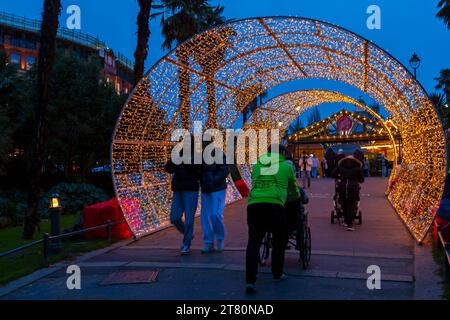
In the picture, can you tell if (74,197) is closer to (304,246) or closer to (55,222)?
(55,222)

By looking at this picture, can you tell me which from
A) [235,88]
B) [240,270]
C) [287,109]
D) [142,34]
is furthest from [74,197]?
[240,270]

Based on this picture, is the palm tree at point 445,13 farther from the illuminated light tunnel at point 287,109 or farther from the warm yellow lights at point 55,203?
the warm yellow lights at point 55,203

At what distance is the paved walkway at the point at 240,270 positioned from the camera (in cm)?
556

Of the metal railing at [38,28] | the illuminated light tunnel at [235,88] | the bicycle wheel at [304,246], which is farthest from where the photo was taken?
the metal railing at [38,28]

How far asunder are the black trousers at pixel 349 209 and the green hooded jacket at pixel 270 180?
467cm

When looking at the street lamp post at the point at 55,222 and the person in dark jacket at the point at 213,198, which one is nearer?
the person in dark jacket at the point at 213,198

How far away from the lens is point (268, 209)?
18.5 feet

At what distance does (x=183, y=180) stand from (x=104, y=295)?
2.67 m

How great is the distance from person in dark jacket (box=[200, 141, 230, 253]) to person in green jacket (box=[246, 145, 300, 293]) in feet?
7.03

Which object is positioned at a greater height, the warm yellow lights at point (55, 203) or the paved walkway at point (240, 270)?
the warm yellow lights at point (55, 203)

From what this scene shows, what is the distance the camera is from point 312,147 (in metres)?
43.4

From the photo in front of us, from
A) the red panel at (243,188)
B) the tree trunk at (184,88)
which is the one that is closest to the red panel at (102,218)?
the tree trunk at (184,88)
